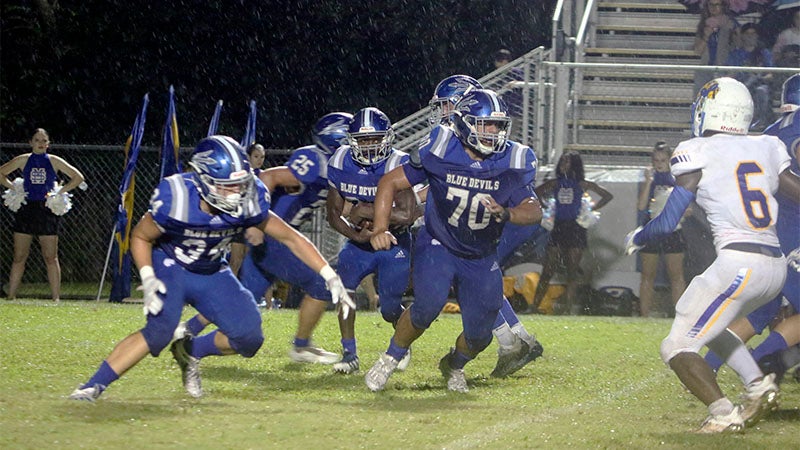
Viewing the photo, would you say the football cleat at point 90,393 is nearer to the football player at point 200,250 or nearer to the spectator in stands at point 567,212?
the football player at point 200,250

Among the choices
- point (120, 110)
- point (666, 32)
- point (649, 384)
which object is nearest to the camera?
point (649, 384)

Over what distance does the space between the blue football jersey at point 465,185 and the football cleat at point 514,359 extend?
971 millimetres

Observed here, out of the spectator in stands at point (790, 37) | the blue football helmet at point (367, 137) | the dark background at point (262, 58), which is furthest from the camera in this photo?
the dark background at point (262, 58)

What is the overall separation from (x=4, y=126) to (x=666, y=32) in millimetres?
9731

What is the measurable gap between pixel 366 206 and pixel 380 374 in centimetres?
131

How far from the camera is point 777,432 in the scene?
6.25 m

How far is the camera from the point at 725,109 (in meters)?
6.29

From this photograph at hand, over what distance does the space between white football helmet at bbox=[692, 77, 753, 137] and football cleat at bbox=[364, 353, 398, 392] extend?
2268 millimetres

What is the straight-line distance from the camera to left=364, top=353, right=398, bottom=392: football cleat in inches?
292

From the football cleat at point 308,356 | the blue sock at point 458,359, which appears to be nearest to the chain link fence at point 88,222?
the football cleat at point 308,356

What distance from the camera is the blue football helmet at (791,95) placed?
817cm

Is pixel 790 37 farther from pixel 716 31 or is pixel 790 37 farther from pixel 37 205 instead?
pixel 37 205

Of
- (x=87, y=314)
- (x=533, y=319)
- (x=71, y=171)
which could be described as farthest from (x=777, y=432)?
(x=71, y=171)

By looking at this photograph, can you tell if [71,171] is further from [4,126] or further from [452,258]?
[452,258]
